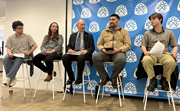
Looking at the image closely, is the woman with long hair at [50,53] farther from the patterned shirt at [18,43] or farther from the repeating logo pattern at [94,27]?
the repeating logo pattern at [94,27]

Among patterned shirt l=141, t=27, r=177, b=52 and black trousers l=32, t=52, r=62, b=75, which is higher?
patterned shirt l=141, t=27, r=177, b=52

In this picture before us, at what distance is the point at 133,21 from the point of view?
112 inches

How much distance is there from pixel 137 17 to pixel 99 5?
2.84 feet

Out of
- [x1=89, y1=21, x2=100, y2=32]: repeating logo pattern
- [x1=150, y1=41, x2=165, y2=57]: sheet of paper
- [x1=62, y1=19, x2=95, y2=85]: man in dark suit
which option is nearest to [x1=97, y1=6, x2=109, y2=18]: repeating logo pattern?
[x1=89, y1=21, x2=100, y2=32]: repeating logo pattern

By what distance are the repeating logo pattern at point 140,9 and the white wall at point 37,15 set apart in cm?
153

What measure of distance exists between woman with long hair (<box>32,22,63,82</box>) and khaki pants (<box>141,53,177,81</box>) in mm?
1616

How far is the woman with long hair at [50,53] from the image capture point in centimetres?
262

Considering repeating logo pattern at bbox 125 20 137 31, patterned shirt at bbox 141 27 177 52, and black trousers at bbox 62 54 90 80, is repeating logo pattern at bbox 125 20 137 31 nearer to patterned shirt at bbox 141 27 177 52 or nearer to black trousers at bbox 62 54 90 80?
patterned shirt at bbox 141 27 177 52

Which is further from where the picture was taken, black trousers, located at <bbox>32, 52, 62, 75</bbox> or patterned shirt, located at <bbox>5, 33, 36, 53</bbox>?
patterned shirt, located at <bbox>5, 33, 36, 53</bbox>

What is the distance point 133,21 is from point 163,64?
1133 millimetres

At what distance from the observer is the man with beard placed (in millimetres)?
2176

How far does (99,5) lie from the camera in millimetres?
3107

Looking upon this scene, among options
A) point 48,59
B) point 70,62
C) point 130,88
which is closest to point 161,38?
point 130,88

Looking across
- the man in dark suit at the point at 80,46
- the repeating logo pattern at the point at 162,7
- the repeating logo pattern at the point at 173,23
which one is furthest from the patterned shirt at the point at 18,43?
the repeating logo pattern at the point at 173,23
